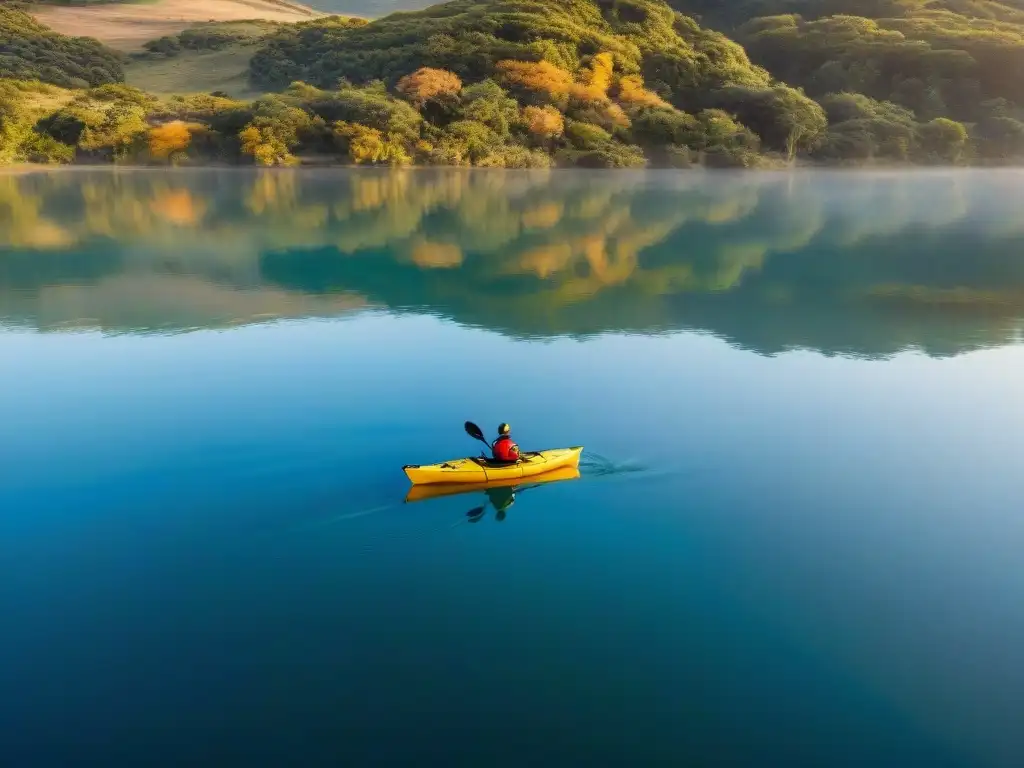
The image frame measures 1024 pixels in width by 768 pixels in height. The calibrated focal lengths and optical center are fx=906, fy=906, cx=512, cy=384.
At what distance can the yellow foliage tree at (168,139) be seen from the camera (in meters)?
57.8

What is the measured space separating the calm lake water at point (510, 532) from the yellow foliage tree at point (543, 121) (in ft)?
144

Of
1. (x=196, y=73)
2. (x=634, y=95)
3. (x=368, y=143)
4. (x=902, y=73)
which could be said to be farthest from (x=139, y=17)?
(x=902, y=73)

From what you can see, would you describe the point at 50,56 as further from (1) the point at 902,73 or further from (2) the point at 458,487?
(2) the point at 458,487

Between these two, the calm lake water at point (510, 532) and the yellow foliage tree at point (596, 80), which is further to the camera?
the yellow foliage tree at point (596, 80)

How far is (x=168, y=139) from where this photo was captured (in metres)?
57.9

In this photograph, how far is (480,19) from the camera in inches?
2761

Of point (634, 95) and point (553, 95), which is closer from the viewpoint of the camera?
point (553, 95)

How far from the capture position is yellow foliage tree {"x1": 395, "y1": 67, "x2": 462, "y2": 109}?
61.0 m

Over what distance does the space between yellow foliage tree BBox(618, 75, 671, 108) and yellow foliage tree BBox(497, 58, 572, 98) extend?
4.51 metres

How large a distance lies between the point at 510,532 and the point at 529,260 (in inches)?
696

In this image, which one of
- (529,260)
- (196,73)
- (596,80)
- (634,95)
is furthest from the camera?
(196,73)

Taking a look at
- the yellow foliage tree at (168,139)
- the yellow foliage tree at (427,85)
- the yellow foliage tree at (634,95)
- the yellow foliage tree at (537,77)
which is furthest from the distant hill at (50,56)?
the yellow foliage tree at (634,95)

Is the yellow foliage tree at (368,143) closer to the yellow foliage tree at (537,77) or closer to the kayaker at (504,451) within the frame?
the yellow foliage tree at (537,77)

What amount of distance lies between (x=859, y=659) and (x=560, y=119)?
5955 cm
